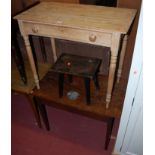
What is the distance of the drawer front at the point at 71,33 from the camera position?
1.07m

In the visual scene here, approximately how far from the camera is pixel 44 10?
132 cm

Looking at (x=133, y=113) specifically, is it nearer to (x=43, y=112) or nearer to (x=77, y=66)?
(x=77, y=66)

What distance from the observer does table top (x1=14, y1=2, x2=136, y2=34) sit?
1064mm

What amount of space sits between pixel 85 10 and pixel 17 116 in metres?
1.20

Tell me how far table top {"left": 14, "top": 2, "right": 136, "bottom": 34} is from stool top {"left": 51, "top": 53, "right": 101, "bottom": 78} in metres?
0.29

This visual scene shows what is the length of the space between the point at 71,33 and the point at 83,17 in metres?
0.14

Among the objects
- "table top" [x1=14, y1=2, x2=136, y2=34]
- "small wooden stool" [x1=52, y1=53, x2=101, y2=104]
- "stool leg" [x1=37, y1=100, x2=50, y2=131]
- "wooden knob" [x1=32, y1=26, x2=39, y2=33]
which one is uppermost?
"table top" [x1=14, y1=2, x2=136, y2=34]

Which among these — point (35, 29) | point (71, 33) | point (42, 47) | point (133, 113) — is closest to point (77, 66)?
point (71, 33)

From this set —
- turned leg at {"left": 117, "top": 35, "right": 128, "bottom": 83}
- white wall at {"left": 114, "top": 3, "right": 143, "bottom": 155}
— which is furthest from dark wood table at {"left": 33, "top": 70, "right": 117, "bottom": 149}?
turned leg at {"left": 117, "top": 35, "right": 128, "bottom": 83}

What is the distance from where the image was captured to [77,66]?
4.25 feet

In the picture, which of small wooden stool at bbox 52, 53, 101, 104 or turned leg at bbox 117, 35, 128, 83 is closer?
small wooden stool at bbox 52, 53, 101, 104

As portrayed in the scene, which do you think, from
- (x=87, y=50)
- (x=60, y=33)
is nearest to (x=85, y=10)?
(x=60, y=33)

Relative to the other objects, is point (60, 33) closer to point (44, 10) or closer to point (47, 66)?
point (44, 10)

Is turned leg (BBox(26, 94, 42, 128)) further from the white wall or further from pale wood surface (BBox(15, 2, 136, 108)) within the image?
the white wall
